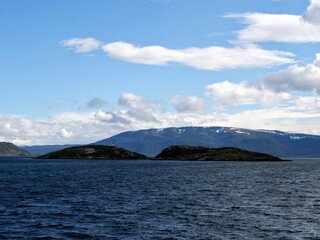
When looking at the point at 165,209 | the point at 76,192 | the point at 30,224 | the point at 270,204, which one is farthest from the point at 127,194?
the point at 30,224

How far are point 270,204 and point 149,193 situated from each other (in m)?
28.5

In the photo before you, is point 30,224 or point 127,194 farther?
point 127,194

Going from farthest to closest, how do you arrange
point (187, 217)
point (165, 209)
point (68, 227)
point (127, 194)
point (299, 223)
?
point (127, 194) → point (165, 209) → point (187, 217) → point (299, 223) → point (68, 227)

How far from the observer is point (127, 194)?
9294 cm

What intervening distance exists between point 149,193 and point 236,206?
26323 millimetres

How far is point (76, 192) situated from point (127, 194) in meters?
12.1

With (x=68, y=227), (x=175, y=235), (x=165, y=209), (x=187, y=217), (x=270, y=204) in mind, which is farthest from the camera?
(x=270, y=204)

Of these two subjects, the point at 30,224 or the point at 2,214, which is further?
the point at 2,214

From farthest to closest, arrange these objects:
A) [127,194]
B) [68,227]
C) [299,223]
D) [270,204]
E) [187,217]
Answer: [127,194] < [270,204] < [187,217] < [299,223] < [68,227]

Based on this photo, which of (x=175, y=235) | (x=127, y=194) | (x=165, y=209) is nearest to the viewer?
(x=175, y=235)

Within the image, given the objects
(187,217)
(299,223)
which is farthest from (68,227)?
(299,223)

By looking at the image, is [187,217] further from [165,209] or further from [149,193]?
[149,193]

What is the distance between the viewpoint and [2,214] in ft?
209

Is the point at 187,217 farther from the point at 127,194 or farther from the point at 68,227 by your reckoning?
the point at 127,194
